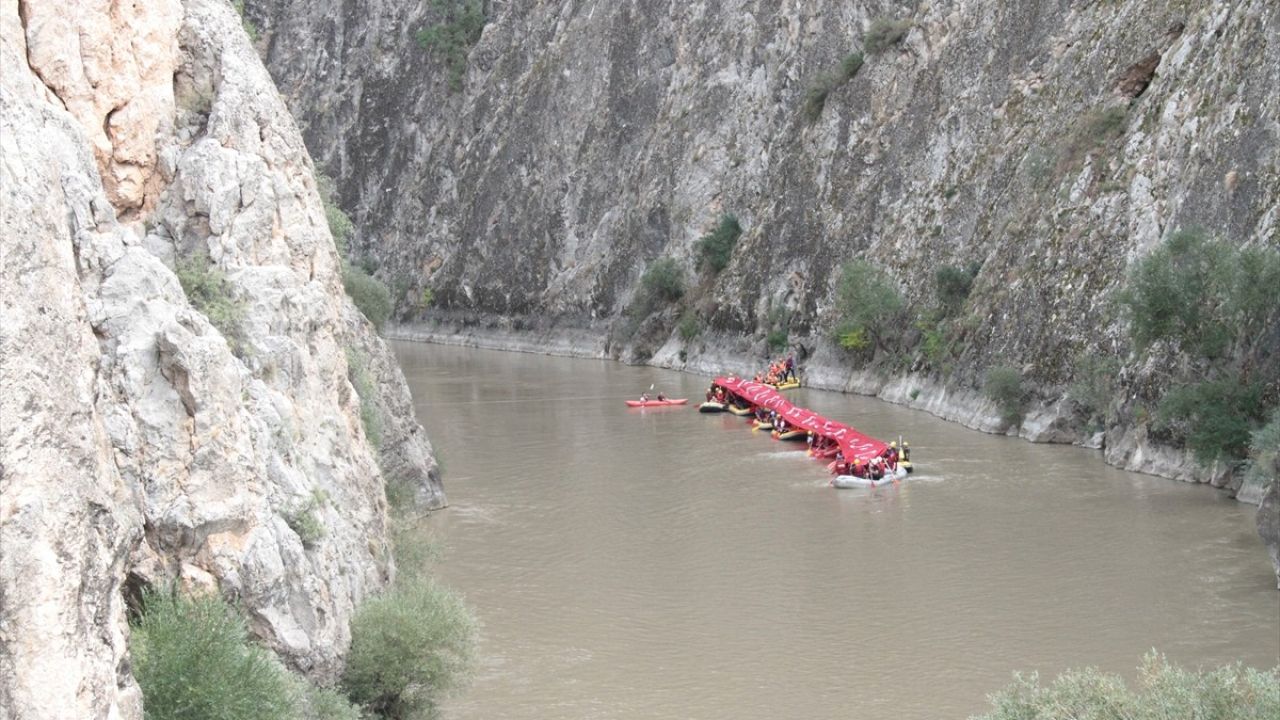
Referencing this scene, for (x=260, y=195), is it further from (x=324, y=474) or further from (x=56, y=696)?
(x=56, y=696)

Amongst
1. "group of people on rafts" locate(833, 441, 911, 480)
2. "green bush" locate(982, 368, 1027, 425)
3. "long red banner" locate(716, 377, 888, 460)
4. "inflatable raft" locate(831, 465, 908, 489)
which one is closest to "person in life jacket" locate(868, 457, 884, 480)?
"group of people on rafts" locate(833, 441, 911, 480)

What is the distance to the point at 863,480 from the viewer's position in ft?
126

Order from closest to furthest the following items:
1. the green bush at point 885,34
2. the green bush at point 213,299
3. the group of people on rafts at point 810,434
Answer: the green bush at point 213,299, the group of people on rafts at point 810,434, the green bush at point 885,34

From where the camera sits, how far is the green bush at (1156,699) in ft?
44.1

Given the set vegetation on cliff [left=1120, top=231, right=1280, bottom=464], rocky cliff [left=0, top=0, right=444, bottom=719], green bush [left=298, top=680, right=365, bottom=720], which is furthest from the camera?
vegetation on cliff [left=1120, top=231, right=1280, bottom=464]

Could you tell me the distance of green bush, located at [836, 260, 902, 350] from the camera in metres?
55.1

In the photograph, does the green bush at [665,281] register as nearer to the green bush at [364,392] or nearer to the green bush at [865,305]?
the green bush at [865,305]

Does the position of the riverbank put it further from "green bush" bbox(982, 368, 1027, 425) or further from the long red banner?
the long red banner

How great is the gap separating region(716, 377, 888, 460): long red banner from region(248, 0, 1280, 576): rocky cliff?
15.0 ft

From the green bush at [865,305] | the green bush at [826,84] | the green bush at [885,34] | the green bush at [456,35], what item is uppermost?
the green bush at [456,35]

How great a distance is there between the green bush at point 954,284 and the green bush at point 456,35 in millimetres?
53843

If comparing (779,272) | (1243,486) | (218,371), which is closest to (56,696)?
(218,371)

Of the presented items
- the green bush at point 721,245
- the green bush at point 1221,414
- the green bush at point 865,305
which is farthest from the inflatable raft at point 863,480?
the green bush at point 721,245

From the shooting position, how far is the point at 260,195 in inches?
755
